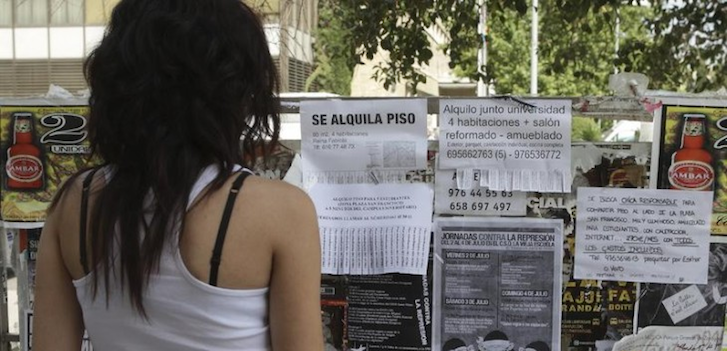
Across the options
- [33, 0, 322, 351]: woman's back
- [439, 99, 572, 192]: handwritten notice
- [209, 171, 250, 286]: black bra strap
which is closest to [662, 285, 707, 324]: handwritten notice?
[439, 99, 572, 192]: handwritten notice

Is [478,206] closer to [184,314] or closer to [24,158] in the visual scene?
[184,314]

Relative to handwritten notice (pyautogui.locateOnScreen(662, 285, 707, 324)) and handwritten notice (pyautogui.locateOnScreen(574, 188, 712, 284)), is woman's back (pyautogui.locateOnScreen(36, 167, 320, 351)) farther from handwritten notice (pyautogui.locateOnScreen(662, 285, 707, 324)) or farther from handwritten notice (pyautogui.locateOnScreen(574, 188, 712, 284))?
handwritten notice (pyautogui.locateOnScreen(662, 285, 707, 324))

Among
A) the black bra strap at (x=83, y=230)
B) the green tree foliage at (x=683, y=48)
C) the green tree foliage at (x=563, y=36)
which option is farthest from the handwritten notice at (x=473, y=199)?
the green tree foliage at (x=683, y=48)

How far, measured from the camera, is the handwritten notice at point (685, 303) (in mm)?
1755

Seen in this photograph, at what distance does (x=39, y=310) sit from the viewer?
1.22 meters

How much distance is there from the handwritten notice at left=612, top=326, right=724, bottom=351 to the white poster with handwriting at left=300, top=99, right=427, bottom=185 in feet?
2.48

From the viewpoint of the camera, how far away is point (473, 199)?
178 centimetres

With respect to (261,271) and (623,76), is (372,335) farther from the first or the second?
(623,76)

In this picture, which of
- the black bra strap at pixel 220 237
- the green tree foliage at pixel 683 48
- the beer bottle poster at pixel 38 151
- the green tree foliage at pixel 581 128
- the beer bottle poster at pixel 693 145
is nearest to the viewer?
the black bra strap at pixel 220 237

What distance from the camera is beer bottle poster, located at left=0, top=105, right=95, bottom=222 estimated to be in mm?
1943

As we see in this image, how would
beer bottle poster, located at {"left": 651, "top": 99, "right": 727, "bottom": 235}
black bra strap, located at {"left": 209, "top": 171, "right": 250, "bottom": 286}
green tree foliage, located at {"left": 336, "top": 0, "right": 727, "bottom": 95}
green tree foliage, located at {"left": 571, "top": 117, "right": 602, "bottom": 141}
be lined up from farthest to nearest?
green tree foliage, located at {"left": 336, "top": 0, "right": 727, "bottom": 95}
green tree foliage, located at {"left": 571, "top": 117, "right": 602, "bottom": 141}
beer bottle poster, located at {"left": 651, "top": 99, "right": 727, "bottom": 235}
black bra strap, located at {"left": 209, "top": 171, "right": 250, "bottom": 286}

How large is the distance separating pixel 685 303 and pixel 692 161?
38 cm

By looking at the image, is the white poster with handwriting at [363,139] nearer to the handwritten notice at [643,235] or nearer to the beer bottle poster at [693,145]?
the handwritten notice at [643,235]

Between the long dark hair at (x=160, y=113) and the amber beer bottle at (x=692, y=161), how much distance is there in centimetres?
116
